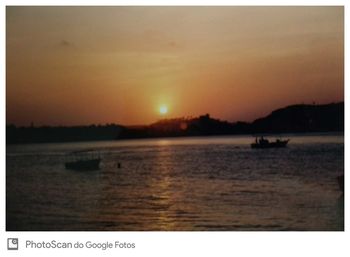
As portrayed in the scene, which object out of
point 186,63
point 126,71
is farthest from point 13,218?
point 186,63

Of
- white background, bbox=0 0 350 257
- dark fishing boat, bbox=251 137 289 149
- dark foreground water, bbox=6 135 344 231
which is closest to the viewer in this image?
white background, bbox=0 0 350 257

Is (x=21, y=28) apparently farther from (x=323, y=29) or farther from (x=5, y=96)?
(x=323, y=29)

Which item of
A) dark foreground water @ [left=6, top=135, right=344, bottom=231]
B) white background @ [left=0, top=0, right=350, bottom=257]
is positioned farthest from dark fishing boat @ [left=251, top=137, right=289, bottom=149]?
white background @ [left=0, top=0, right=350, bottom=257]

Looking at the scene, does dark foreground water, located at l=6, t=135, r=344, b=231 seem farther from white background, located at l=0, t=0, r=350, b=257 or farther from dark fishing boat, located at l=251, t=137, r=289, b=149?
dark fishing boat, located at l=251, t=137, r=289, b=149
